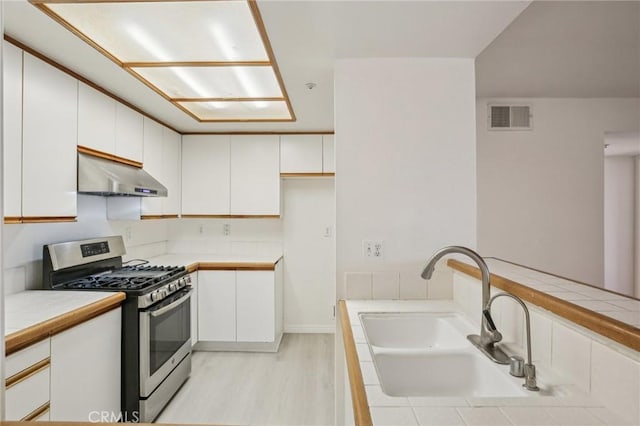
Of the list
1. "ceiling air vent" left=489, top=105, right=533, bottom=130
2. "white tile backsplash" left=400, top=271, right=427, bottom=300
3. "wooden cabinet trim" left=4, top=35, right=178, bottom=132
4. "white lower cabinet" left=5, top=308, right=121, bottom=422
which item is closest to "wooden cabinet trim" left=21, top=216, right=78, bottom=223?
"white lower cabinet" left=5, top=308, right=121, bottom=422

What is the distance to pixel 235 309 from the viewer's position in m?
3.41

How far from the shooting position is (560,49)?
211 centimetres

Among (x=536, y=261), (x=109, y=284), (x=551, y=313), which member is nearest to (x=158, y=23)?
(x=109, y=284)

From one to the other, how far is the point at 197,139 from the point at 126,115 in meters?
1.05

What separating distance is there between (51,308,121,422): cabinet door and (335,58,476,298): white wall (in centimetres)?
138

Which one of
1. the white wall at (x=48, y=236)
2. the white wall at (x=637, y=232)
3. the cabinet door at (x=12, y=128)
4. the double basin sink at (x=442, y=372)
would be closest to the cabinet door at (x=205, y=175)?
the white wall at (x=48, y=236)

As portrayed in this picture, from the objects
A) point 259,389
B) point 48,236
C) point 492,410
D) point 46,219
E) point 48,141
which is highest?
point 48,141

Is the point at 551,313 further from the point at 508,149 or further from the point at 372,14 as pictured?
the point at 508,149

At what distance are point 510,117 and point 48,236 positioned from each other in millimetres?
3564

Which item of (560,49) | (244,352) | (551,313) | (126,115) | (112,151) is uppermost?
Result: (560,49)

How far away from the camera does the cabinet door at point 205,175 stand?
3666 millimetres

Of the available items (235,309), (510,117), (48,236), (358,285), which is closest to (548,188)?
(510,117)

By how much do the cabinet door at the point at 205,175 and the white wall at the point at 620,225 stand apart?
15.4 ft

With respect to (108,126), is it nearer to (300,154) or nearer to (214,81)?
(214,81)
